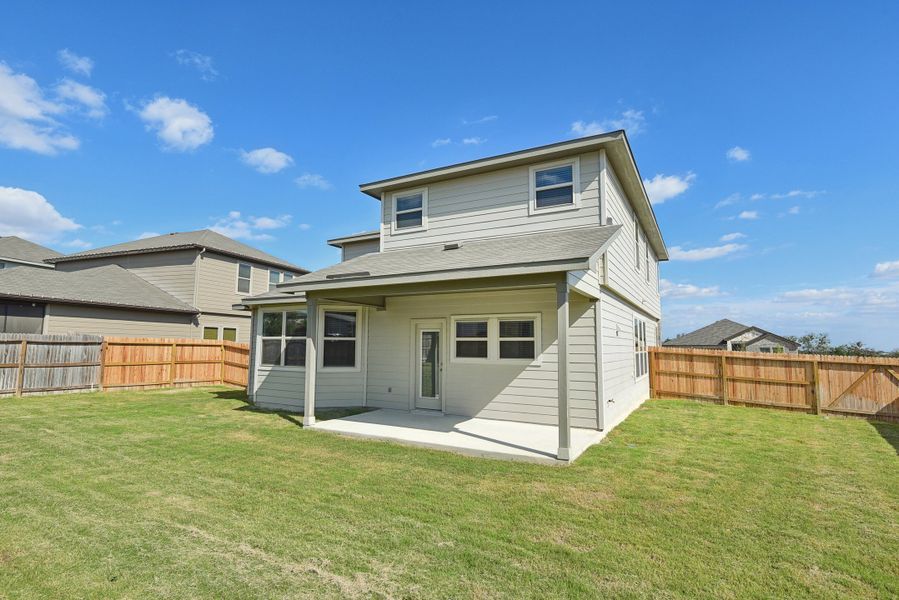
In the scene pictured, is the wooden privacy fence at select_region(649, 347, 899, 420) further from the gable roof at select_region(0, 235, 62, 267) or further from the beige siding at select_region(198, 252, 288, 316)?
the gable roof at select_region(0, 235, 62, 267)

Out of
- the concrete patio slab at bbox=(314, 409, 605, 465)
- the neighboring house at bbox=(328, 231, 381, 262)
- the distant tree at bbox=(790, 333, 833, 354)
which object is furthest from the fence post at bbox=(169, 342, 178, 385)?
the distant tree at bbox=(790, 333, 833, 354)

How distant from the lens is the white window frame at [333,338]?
10086 mm

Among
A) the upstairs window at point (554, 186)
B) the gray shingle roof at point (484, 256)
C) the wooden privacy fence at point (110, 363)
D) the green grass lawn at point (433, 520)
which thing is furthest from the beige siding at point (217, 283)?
the upstairs window at point (554, 186)

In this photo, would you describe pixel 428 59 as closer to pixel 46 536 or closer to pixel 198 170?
pixel 198 170

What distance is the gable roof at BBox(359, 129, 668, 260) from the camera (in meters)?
8.27

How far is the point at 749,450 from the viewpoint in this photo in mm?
6797

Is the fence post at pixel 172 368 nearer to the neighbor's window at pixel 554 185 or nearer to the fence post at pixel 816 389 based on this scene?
the neighbor's window at pixel 554 185

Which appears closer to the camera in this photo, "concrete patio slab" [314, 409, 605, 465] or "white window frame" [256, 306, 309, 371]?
"concrete patio slab" [314, 409, 605, 465]

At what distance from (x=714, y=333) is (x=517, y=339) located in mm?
26176

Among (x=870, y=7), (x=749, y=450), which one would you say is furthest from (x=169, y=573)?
(x=870, y=7)

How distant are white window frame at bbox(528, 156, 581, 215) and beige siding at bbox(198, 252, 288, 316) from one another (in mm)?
14820

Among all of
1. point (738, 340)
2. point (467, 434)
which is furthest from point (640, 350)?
point (738, 340)

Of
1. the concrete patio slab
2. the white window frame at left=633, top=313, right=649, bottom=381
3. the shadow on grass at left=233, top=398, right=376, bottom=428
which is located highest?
the white window frame at left=633, top=313, right=649, bottom=381

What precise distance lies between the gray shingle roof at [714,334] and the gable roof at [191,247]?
26.1 metres
